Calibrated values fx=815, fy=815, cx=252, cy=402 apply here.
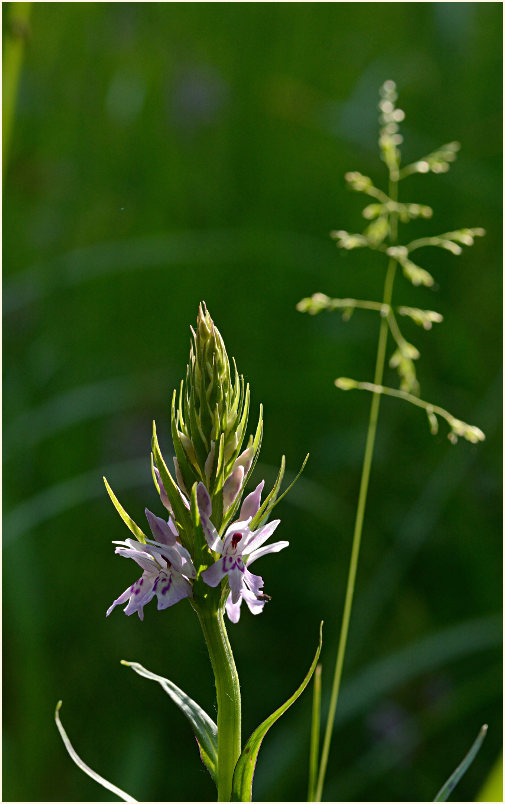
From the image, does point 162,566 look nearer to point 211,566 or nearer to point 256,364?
point 211,566

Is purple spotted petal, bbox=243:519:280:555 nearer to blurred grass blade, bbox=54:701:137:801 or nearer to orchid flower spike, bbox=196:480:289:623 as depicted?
orchid flower spike, bbox=196:480:289:623

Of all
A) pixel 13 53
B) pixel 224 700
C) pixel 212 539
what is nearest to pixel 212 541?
pixel 212 539

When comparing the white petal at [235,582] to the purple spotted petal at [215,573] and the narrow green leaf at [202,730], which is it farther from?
the narrow green leaf at [202,730]

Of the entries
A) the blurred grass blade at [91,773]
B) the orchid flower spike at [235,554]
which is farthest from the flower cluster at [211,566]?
the blurred grass blade at [91,773]

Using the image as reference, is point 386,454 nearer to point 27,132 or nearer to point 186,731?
point 186,731

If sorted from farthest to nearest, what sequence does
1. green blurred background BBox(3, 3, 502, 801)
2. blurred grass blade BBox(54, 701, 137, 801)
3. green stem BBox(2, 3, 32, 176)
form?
green blurred background BBox(3, 3, 502, 801)
green stem BBox(2, 3, 32, 176)
blurred grass blade BBox(54, 701, 137, 801)

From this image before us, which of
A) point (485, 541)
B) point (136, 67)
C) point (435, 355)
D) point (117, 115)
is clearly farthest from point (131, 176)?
point (485, 541)

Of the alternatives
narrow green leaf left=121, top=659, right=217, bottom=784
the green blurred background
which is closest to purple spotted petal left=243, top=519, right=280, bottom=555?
narrow green leaf left=121, top=659, right=217, bottom=784
